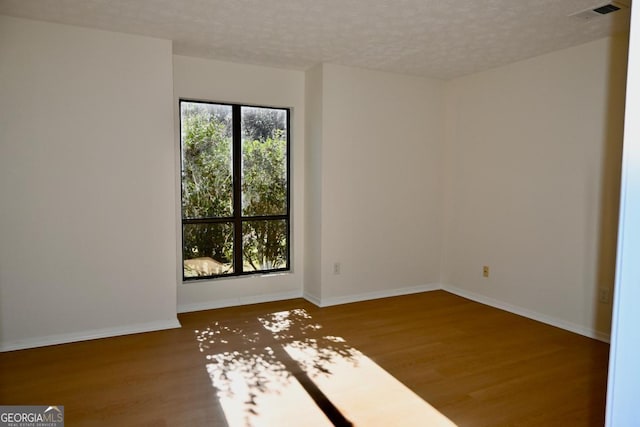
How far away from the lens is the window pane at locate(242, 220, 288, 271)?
456 cm

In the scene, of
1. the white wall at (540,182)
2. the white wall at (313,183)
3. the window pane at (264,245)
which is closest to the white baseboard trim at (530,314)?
the white wall at (540,182)

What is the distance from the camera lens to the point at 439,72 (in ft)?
15.1

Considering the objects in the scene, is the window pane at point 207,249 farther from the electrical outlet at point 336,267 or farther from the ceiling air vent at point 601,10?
the ceiling air vent at point 601,10

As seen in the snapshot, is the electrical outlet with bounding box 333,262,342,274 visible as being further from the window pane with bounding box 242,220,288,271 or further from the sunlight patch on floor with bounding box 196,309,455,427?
the sunlight patch on floor with bounding box 196,309,455,427

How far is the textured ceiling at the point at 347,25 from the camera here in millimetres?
2863

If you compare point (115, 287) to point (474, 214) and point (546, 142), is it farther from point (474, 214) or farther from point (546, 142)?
point (546, 142)

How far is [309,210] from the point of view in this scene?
4.63m

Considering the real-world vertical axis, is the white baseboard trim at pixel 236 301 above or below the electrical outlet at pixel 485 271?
below

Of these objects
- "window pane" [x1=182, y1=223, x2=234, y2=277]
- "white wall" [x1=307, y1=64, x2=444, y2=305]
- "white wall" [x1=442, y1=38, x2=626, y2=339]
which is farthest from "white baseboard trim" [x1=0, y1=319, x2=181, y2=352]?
"white wall" [x1=442, y1=38, x2=626, y2=339]

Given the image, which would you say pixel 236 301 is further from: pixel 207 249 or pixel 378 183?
pixel 378 183

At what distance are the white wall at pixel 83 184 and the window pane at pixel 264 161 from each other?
99 cm

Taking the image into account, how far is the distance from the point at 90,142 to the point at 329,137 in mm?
2164

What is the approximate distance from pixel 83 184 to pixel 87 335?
1.22 meters

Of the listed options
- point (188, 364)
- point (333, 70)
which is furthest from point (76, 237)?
point (333, 70)
